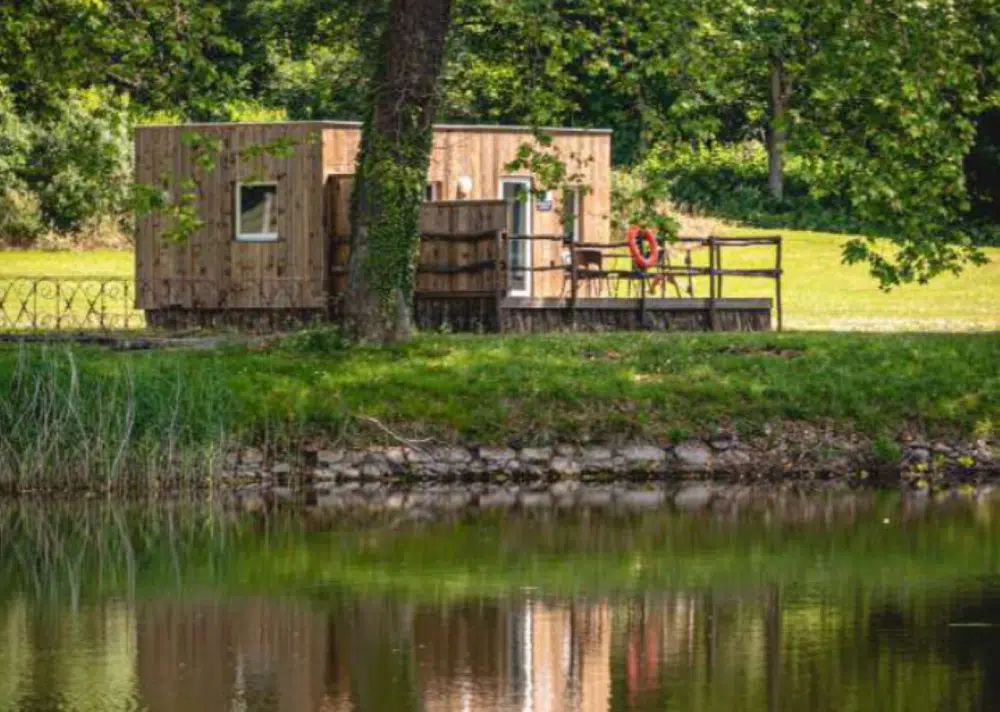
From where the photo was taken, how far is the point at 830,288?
50.9 m

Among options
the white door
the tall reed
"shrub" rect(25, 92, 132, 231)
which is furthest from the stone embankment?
"shrub" rect(25, 92, 132, 231)

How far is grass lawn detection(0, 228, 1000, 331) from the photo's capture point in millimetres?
41781

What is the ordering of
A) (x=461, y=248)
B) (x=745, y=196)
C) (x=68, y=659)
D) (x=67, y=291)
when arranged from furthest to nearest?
(x=745, y=196) < (x=67, y=291) < (x=461, y=248) < (x=68, y=659)

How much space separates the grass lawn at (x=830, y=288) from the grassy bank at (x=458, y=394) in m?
8.22

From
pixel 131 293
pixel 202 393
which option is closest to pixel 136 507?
pixel 202 393

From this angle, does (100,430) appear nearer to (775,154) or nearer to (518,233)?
(518,233)

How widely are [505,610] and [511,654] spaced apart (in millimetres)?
2050

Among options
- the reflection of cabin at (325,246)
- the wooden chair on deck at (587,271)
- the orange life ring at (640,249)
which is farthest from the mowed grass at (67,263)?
the orange life ring at (640,249)

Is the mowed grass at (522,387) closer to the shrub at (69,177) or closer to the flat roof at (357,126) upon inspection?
the flat roof at (357,126)

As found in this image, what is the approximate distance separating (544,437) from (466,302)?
7662 mm

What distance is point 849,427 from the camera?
→ 1150 inches

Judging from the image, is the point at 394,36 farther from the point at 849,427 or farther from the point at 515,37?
the point at 849,427

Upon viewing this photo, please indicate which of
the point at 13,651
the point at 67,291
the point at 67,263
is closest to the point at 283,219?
the point at 67,291

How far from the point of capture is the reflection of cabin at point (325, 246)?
36.0 meters
